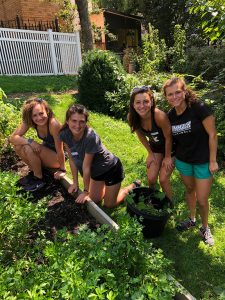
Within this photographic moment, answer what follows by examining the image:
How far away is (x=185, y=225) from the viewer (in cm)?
375

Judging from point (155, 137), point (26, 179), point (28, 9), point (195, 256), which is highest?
point (28, 9)

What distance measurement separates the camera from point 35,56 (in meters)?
12.8

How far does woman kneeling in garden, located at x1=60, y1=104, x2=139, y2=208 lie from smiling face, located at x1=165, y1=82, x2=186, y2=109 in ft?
3.43

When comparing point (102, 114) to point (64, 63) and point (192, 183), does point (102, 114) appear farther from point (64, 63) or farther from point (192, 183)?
point (64, 63)

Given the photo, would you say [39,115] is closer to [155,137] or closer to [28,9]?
[155,137]

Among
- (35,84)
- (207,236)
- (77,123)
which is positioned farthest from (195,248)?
(35,84)

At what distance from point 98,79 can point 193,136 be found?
17.2 feet

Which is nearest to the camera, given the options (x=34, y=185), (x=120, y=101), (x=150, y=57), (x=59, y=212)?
(x=59, y=212)

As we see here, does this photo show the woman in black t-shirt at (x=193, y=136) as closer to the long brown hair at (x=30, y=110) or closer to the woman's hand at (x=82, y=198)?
the woman's hand at (x=82, y=198)

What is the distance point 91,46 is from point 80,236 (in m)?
11.0

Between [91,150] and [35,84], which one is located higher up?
[91,150]

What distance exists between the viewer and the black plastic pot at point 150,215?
340 centimetres

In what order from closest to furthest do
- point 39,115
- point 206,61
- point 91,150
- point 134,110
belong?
point 134,110 → point 91,150 → point 39,115 → point 206,61

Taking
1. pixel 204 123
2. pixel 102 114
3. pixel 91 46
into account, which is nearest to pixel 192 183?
pixel 204 123
